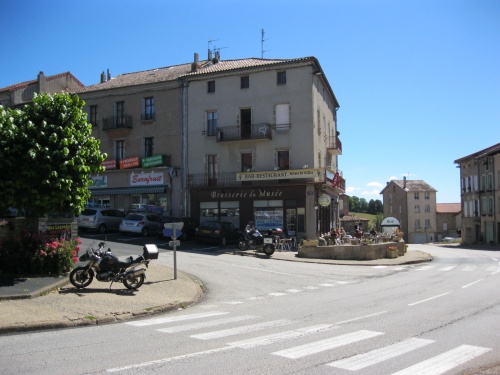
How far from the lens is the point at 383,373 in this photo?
18.7ft

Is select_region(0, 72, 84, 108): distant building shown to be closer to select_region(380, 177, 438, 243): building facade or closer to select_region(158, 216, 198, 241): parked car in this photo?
select_region(158, 216, 198, 241): parked car

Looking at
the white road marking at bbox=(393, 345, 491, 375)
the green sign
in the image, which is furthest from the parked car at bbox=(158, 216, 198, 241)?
the white road marking at bbox=(393, 345, 491, 375)

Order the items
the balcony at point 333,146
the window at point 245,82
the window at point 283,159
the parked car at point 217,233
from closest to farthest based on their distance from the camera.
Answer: the parked car at point 217,233 < the window at point 283,159 < the window at point 245,82 < the balcony at point 333,146

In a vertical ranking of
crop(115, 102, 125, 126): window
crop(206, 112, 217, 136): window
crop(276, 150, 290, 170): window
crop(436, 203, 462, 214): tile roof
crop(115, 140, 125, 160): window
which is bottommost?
crop(436, 203, 462, 214): tile roof

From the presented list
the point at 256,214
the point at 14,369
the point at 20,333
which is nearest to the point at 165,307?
the point at 20,333

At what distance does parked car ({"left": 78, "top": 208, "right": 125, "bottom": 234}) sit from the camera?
94.3 ft

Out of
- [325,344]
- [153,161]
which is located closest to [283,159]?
[153,161]

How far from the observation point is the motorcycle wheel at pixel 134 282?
12.3 m

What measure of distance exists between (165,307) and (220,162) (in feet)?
74.7

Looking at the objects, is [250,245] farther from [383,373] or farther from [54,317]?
[383,373]

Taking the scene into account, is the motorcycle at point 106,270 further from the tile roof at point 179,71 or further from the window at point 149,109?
the window at point 149,109

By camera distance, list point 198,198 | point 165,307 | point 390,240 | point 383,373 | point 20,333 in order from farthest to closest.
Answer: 1. point 198,198
2. point 390,240
3. point 165,307
4. point 20,333
5. point 383,373

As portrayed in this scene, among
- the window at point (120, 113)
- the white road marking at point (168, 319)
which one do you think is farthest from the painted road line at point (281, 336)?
the window at point (120, 113)

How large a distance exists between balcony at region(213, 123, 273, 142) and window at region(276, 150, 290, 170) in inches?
57.4
